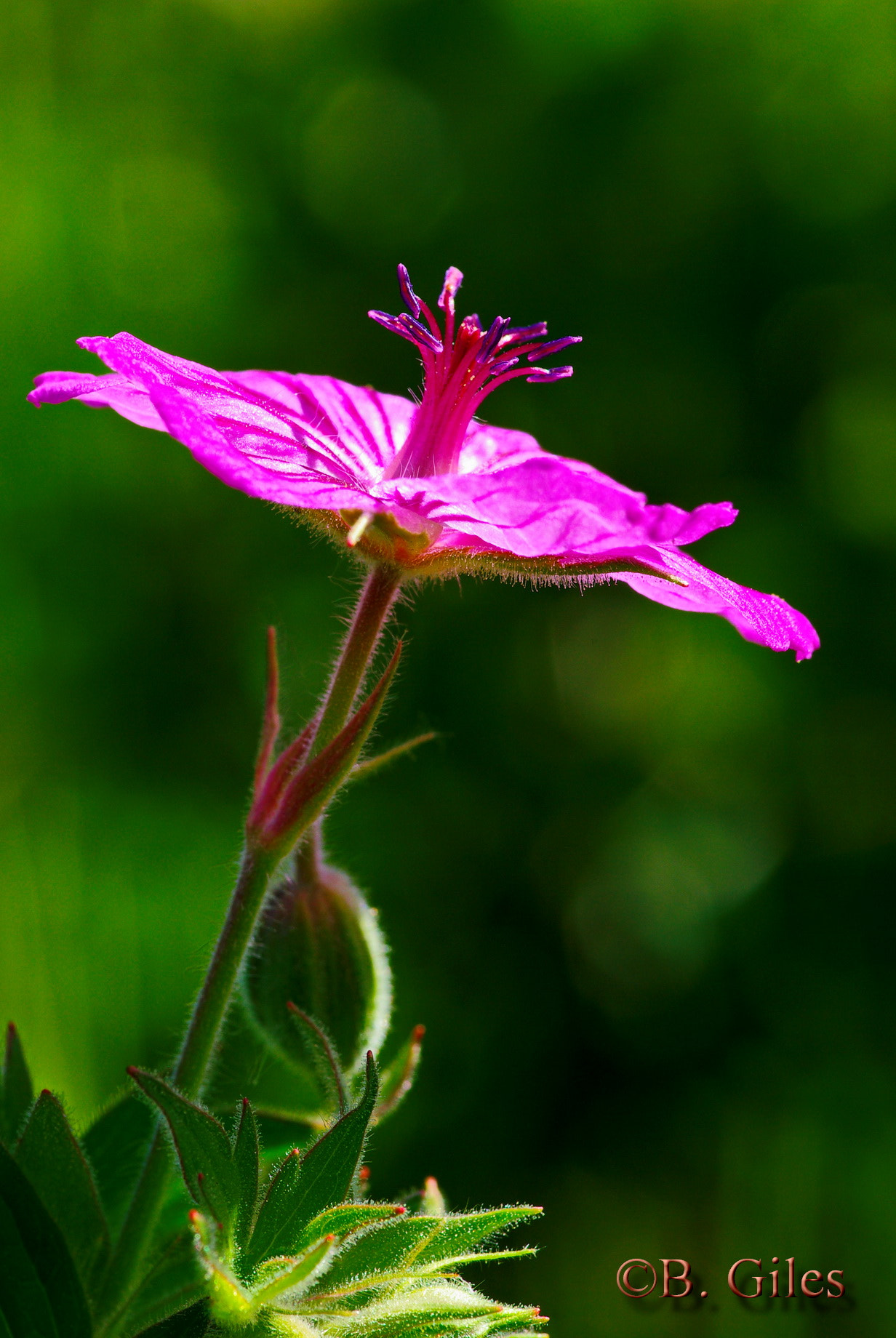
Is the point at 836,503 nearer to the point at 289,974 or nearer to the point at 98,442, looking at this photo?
the point at 98,442

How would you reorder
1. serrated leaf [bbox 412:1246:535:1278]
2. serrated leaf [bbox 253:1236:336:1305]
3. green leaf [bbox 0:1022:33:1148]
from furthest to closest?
green leaf [bbox 0:1022:33:1148], serrated leaf [bbox 412:1246:535:1278], serrated leaf [bbox 253:1236:336:1305]

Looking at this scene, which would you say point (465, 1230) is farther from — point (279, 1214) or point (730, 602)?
point (730, 602)

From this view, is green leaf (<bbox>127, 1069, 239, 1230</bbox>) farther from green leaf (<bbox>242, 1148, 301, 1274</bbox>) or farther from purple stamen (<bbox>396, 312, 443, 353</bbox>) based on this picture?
purple stamen (<bbox>396, 312, 443, 353</bbox>)

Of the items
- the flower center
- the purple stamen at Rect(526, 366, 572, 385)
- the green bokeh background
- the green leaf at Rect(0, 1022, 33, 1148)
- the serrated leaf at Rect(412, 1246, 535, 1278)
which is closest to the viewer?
the serrated leaf at Rect(412, 1246, 535, 1278)

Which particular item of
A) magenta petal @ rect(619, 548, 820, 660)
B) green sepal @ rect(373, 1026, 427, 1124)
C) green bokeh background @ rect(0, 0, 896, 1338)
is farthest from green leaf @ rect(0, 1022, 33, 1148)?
green bokeh background @ rect(0, 0, 896, 1338)

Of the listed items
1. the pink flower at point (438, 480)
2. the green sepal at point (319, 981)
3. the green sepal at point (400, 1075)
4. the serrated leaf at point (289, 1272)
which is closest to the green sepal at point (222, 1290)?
the serrated leaf at point (289, 1272)

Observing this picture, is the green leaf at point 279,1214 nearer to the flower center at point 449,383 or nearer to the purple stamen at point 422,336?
the flower center at point 449,383

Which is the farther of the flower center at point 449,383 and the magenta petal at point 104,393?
the flower center at point 449,383

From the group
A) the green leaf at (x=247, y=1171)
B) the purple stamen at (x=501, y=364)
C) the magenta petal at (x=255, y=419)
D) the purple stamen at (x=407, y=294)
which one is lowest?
the green leaf at (x=247, y=1171)
